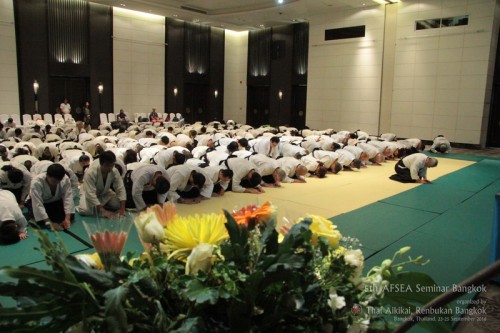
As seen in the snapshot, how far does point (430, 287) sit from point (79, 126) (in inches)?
543

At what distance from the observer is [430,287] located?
1.09m

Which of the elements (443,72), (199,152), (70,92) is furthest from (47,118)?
(443,72)

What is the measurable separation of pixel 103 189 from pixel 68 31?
533 inches

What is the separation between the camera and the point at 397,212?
242 inches

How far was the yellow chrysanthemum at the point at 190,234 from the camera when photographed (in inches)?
40.9

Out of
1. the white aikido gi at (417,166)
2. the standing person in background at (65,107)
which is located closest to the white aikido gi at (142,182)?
the white aikido gi at (417,166)

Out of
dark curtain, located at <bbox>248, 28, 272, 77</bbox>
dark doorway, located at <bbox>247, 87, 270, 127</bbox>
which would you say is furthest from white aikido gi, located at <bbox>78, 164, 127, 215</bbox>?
dark curtain, located at <bbox>248, 28, 272, 77</bbox>

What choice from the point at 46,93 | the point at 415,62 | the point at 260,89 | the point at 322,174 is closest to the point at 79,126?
the point at 46,93

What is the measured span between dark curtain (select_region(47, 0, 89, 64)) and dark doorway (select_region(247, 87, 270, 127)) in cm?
873

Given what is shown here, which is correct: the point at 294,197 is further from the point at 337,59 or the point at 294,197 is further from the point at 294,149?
the point at 337,59

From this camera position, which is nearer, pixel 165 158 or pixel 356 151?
pixel 165 158

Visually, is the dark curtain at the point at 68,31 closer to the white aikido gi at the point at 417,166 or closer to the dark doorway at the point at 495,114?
the white aikido gi at the point at 417,166

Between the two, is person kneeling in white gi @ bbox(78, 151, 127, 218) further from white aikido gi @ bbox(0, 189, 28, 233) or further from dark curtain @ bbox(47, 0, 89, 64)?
dark curtain @ bbox(47, 0, 89, 64)

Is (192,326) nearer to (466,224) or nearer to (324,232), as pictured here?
(324,232)
